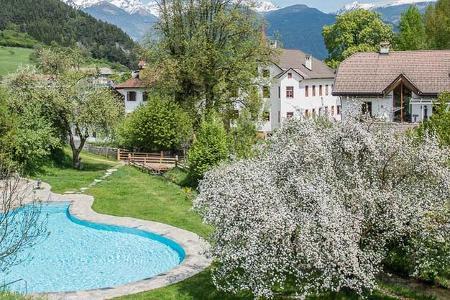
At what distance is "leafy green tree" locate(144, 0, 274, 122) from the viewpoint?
46750mm

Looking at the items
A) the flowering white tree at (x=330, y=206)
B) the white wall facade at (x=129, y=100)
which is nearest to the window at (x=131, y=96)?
the white wall facade at (x=129, y=100)

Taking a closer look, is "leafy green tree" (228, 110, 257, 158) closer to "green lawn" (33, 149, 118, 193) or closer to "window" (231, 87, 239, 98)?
"window" (231, 87, 239, 98)

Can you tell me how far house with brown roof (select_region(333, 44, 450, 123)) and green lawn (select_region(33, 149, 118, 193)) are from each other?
19904 millimetres

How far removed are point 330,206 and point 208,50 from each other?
113ft

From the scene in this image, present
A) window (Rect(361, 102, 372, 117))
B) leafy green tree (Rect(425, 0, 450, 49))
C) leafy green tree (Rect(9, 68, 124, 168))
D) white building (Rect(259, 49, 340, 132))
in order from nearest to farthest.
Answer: window (Rect(361, 102, 372, 117))
leafy green tree (Rect(9, 68, 124, 168))
white building (Rect(259, 49, 340, 132))
leafy green tree (Rect(425, 0, 450, 49))

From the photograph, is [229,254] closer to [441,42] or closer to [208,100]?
[208,100]

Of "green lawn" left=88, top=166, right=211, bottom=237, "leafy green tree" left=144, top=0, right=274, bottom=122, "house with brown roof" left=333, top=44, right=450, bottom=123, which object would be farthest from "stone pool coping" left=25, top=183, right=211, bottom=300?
"house with brown roof" left=333, top=44, right=450, bottom=123

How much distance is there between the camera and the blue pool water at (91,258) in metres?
22.3

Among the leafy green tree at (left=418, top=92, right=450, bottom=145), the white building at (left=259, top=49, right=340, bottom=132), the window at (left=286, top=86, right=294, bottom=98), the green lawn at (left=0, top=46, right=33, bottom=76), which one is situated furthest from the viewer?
the green lawn at (left=0, top=46, right=33, bottom=76)

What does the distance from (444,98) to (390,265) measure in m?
11.5

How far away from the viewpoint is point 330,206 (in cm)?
1396

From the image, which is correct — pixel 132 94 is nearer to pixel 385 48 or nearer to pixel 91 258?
pixel 385 48

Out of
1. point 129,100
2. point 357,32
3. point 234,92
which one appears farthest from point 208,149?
point 357,32

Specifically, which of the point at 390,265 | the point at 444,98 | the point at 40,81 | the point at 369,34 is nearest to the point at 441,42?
the point at 369,34
